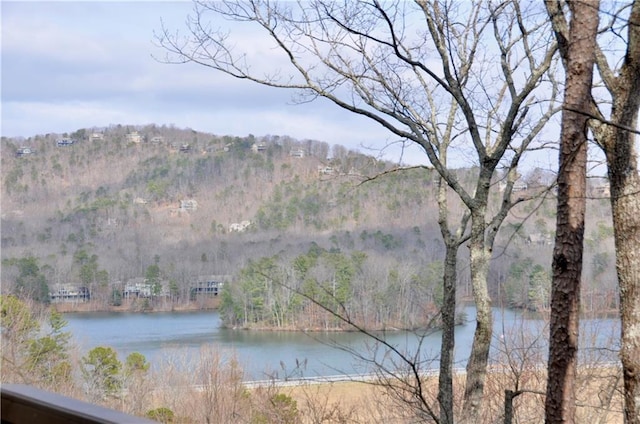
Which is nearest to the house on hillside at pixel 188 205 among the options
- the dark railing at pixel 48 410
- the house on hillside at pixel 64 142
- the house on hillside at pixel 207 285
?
the house on hillside at pixel 64 142

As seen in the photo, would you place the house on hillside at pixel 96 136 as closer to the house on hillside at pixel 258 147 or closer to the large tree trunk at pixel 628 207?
the house on hillside at pixel 258 147

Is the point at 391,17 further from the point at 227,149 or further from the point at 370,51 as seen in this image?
the point at 227,149

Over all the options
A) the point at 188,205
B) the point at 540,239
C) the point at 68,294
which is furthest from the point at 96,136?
the point at 540,239

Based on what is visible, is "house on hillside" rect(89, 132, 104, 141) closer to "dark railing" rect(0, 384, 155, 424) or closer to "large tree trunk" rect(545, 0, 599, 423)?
"large tree trunk" rect(545, 0, 599, 423)

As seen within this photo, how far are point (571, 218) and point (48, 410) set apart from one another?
8.12 ft

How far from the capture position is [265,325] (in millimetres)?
19922

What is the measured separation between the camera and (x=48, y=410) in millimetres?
798

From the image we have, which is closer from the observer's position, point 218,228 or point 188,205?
point 218,228

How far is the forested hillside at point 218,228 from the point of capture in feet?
42.4

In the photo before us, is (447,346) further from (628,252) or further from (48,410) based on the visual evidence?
(48,410)

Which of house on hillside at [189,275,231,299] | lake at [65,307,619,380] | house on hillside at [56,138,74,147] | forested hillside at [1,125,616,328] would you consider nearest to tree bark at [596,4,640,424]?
lake at [65,307,619,380]

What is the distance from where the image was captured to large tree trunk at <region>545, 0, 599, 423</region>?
2.83 meters

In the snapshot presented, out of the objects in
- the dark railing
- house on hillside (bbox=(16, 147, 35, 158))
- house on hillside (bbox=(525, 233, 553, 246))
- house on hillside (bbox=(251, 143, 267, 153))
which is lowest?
the dark railing

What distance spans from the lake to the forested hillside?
523 millimetres
